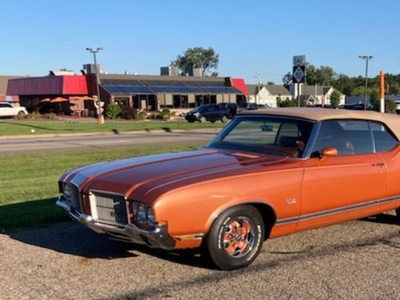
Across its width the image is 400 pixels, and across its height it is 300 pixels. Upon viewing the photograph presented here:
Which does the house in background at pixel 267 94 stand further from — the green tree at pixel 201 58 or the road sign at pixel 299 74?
the road sign at pixel 299 74

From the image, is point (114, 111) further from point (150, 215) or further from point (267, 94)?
point (267, 94)

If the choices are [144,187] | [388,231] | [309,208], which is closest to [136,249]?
[144,187]

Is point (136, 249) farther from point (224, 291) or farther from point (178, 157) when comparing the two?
point (224, 291)

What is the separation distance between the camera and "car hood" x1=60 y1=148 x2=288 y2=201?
4418 mm

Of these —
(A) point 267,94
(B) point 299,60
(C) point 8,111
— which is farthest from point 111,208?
(A) point 267,94

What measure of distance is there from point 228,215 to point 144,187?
2.65 ft

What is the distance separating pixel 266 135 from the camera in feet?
19.3

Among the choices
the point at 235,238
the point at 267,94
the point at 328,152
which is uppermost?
the point at 267,94

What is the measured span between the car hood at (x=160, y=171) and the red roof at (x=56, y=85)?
5372cm

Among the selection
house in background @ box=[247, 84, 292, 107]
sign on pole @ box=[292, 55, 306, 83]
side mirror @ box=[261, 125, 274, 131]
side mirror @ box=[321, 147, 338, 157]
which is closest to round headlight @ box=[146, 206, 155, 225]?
side mirror @ box=[321, 147, 338, 157]

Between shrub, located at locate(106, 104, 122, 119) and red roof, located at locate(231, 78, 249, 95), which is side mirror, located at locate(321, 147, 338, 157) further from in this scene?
red roof, located at locate(231, 78, 249, 95)

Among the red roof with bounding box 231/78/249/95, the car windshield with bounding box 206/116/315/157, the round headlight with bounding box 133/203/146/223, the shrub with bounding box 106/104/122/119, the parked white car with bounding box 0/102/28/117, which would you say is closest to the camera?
the round headlight with bounding box 133/203/146/223

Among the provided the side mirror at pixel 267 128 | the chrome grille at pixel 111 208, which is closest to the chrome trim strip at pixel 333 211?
the side mirror at pixel 267 128

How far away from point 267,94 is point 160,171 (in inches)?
4267
